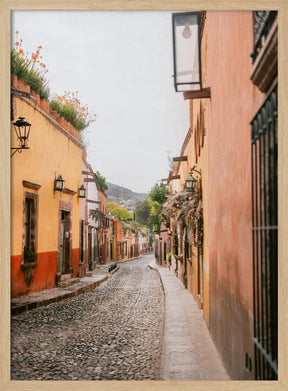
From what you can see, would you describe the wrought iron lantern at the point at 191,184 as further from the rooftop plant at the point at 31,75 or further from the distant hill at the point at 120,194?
the distant hill at the point at 120,194

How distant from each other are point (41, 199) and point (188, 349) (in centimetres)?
539

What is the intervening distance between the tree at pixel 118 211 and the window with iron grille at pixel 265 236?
31.1 meters

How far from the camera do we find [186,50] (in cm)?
499

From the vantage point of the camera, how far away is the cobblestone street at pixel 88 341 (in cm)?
413

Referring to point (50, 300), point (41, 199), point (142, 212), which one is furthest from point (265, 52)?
point (142, 212)

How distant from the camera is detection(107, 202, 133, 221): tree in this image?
35.2m

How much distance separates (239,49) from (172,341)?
353 centimetres

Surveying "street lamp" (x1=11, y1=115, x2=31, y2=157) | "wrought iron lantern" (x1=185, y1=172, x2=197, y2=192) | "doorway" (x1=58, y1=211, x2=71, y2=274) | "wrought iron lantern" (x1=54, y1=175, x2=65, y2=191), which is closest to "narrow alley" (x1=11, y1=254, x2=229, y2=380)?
"wrought iron lantern" (x1=185, y1=172, x2=197, y2=192)

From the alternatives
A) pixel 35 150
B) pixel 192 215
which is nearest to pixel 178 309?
pixel 192 215

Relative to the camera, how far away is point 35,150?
8.67 metres

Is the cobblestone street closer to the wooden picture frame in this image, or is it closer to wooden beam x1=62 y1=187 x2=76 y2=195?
the wooden picture frame

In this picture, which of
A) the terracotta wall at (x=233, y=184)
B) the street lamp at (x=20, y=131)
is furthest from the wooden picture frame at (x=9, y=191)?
the street lamp at (x=20, y=131)

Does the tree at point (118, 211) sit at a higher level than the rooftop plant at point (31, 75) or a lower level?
lower

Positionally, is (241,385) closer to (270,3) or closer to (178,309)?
(270,3)
